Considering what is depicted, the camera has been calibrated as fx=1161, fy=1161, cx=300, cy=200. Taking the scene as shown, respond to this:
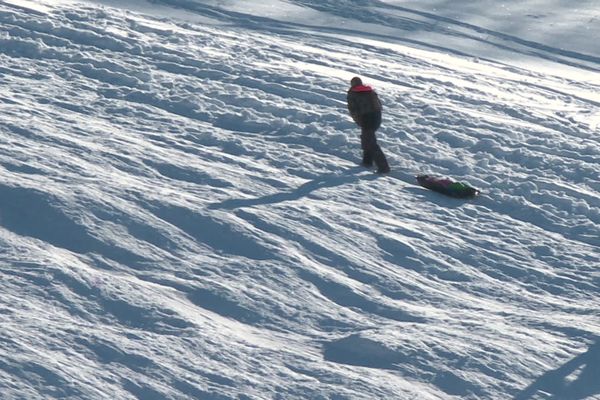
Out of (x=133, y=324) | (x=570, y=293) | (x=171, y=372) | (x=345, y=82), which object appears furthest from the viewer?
(x=345, y=82)

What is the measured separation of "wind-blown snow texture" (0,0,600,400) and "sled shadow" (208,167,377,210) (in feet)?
0.12

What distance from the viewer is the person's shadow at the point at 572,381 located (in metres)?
8.41

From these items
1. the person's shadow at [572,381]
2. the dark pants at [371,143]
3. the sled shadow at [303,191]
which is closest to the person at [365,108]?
the dark pants at [371,143]

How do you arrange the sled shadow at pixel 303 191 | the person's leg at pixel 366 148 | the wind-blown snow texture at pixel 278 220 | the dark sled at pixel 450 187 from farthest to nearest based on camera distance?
the person's leg at pixel 366 148 → the dark sled at pixel 450 187 → the sled shadow at pixel 303 191 → the wind-blown snow texture at pixel 278 220

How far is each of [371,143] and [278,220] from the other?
2065 millimetres

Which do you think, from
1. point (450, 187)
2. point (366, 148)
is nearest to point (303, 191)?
point (366, 148)

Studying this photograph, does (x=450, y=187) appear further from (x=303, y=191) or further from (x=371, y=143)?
(x=303, y=191)

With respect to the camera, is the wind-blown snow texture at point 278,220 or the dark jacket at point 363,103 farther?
the dark jacket at point 363,103

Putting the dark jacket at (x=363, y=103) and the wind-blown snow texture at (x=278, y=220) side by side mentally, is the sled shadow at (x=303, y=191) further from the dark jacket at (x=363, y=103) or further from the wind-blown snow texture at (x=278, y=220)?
the dark jacket at (x=363, y=103)

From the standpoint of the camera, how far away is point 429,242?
11.0 metres

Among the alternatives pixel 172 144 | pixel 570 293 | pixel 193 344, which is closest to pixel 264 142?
pixel 172 144

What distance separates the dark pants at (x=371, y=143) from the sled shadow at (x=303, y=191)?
0.14 metres

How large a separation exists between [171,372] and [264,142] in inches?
223

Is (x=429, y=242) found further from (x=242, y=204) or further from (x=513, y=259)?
(x=242, y=204)
